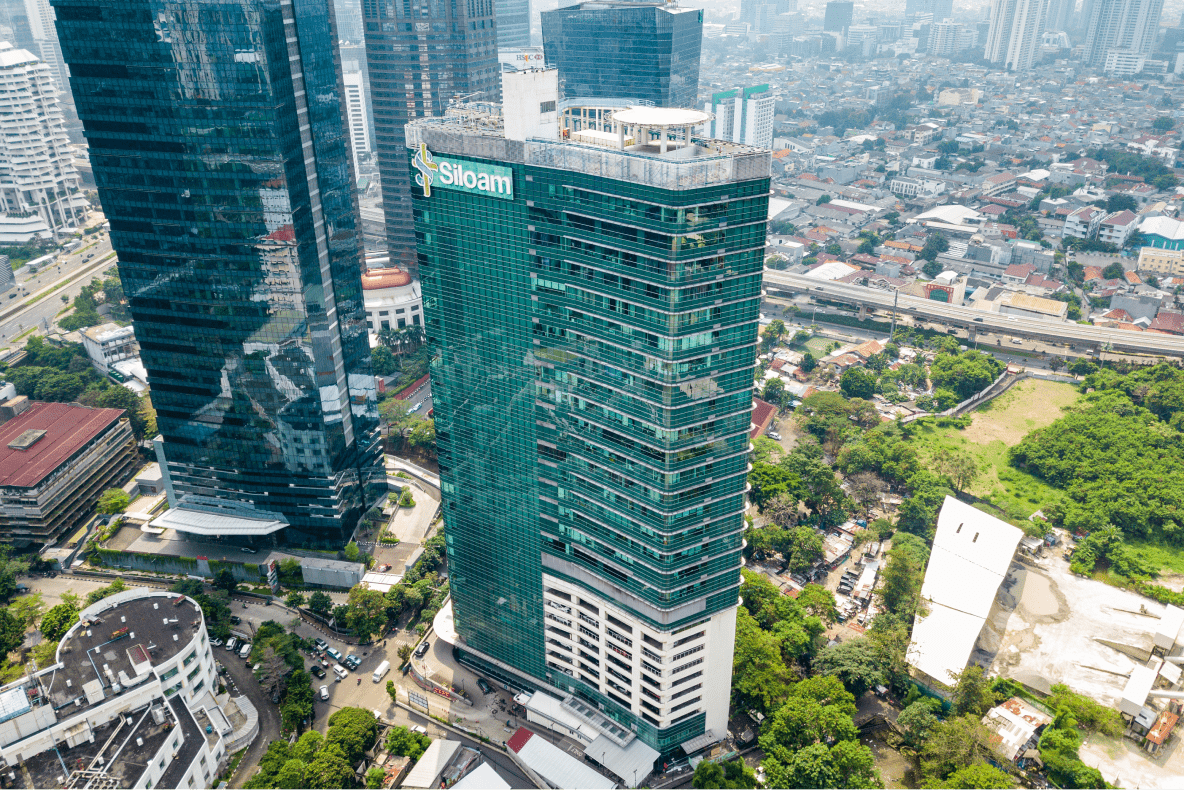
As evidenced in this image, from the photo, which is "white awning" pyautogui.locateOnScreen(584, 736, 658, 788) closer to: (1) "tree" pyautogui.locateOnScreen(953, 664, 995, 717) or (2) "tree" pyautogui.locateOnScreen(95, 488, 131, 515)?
(1) "tree" pyautogui.locateOnScreen(953, 664, 995, 717)

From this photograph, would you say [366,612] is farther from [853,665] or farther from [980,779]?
[980,779]

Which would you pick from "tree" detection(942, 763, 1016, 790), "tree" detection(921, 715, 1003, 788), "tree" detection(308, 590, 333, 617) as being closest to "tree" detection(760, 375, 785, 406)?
"tree" detection(921, 715, 1003, 788)

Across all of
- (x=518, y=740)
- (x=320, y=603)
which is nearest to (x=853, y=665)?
(x=518, y=740)

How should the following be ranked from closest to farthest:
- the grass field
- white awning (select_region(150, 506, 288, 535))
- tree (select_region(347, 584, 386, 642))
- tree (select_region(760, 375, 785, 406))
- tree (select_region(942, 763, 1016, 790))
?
tree (select_region(942, 763, 1016, 790)) < tree (select_region(347, 584, 386, 642)) < white awning (select_region(150, 506, 288, 535)) < the grass field < tree (select_region(760, 375, 785, 406))

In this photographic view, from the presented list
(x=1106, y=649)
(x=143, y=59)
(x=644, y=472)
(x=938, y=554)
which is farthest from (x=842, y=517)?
(x=143, y=59)

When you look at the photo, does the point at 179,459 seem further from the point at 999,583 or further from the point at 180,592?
the point at 999,583
